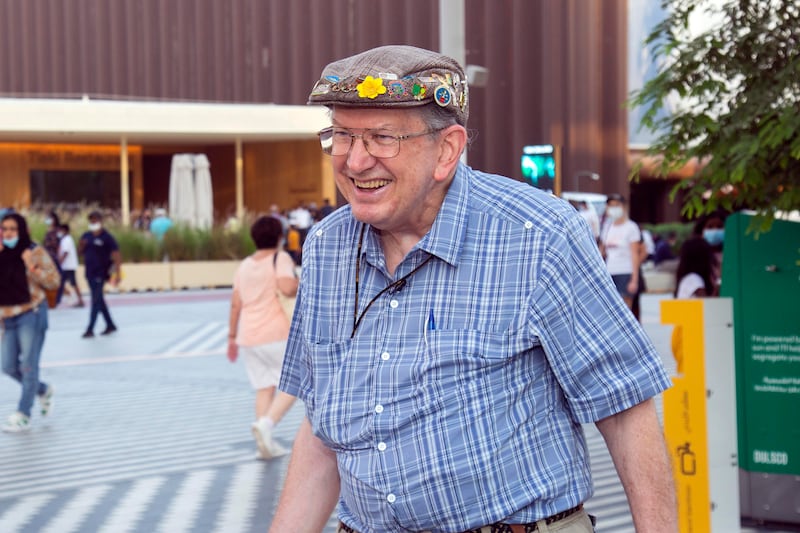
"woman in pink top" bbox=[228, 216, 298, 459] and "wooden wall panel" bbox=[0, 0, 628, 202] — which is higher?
"wooden wall panel" bbox=[0, 0, 628, 202]

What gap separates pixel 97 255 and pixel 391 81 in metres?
16.0

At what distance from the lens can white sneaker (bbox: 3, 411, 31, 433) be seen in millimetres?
9961

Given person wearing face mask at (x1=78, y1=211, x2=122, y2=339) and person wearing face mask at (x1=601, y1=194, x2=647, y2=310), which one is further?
person wearing face mask at (x1=78, y1=211, x2=122, y2=339)

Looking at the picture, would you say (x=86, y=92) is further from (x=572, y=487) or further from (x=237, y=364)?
(x=572, y=487)

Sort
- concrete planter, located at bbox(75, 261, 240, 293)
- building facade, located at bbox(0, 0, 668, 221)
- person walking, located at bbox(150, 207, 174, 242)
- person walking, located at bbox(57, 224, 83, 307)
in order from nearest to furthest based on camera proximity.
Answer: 1. person walking, located at bbox(57, 224, 83, 307)
2. concrete planter, located at bbox(75, 261, 240, 293)
3. person walking, located at bbox(150, 207, 174, 242)
4. building facade, located at bbox(0, 0, 668, 221)

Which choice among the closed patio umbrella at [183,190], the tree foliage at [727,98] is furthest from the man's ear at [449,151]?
the closed patio umbrella at [183,190]

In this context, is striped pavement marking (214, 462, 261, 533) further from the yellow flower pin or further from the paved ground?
the yellow flower pin

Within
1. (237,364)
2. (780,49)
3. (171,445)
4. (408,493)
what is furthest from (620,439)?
(237,364)

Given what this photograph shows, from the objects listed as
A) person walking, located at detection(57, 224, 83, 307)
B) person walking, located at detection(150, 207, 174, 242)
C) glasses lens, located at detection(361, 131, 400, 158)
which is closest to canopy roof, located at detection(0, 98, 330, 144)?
person walking, located at detection(150, 207, 174, 242)

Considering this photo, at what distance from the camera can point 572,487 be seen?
2.19 m

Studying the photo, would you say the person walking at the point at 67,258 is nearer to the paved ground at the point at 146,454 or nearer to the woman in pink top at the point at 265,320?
the paved ground at the point at 146,454

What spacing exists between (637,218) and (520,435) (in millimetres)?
52299

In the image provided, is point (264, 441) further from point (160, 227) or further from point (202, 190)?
point (202, 190)

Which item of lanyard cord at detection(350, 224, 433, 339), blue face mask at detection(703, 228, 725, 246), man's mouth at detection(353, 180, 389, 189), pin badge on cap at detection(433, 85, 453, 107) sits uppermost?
pin badge on cap at detection(433, 85, 453, 107)
